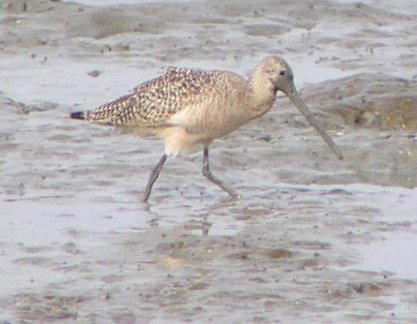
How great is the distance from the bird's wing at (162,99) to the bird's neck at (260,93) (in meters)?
0.22

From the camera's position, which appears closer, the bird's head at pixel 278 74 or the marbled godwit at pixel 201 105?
the marbled godwit at pixel 201 105

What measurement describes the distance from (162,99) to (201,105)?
1.05 ft

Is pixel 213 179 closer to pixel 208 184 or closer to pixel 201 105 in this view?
pixel 208 184

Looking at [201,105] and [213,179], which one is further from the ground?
[201,105]

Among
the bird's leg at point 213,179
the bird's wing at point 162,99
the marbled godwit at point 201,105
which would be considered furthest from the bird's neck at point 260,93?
the bird's leg at point 213,179

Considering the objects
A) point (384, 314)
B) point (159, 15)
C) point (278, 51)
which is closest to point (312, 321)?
point (384, 314)

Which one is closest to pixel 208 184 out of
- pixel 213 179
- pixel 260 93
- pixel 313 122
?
pixel 213 179

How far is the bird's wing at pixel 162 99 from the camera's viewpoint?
11.5 m

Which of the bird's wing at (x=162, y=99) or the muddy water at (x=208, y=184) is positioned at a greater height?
the bird's wing at (x=162, y=99)

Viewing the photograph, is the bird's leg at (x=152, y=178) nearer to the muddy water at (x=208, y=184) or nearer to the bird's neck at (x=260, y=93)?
the muddy water at (x=208, y=184)

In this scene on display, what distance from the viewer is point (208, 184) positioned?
11875 mm

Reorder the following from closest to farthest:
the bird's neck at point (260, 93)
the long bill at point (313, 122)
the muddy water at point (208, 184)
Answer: the muddy water at point (208, 184)
the bird's neck at point (260, 93)
the long bill at point (313, 122)

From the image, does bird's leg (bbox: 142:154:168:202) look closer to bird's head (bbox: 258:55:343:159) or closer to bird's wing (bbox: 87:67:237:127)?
bird's wing (bbox: 87:67:237:127)

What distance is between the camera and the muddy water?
8828 mm
